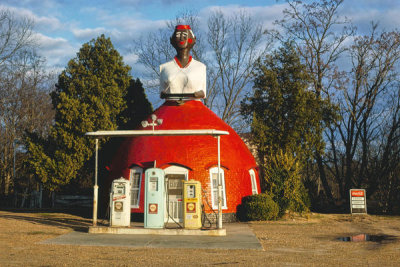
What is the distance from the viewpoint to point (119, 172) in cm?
2053

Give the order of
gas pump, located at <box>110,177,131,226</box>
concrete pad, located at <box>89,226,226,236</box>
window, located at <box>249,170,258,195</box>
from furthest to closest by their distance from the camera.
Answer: window, located at <box>249,170,258,195</box> < gas pump, located at <box>110,177,131,226</box> < concrete pad, located at <box>89,226,226,236</box>

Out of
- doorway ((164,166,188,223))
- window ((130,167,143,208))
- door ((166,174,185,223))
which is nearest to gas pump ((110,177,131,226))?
door ((166,174,185,223))

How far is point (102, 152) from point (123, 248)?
13747 millimetres

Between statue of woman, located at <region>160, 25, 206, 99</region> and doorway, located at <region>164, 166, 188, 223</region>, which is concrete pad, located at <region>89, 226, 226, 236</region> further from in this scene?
statue of woman, located at <region>160, 25, 206, 99</region>

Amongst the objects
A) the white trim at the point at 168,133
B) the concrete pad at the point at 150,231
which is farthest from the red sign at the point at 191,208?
the white trim at the point at 168,133

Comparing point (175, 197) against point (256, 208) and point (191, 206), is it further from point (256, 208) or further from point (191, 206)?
point (256, 208)

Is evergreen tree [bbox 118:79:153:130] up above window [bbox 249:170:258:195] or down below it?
above

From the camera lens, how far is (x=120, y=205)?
51.9 ft

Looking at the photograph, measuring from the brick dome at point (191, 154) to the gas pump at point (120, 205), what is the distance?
342 cm

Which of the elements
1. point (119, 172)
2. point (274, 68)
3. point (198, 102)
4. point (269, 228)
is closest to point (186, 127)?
point (198, 102)

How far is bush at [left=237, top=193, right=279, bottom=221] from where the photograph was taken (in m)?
20.3

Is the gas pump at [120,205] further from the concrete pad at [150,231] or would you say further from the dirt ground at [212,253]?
the dirt ground at [212,253]

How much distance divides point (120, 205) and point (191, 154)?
16.4ft

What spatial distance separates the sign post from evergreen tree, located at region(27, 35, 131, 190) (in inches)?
585
